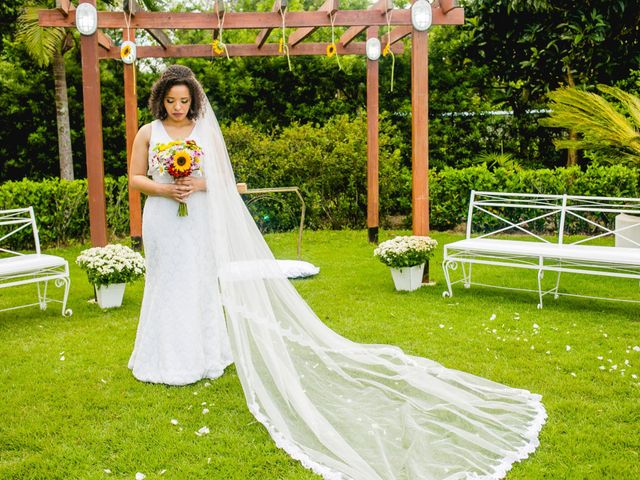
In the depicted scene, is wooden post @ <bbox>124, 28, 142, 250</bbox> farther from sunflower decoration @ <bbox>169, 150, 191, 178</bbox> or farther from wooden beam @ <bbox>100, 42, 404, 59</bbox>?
sunflower decoration @ <bbox>169, 150, 191, 178</bbox>

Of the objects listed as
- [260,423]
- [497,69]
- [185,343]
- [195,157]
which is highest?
[497,69]

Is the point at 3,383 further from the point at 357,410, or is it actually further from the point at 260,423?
the point at 357,410

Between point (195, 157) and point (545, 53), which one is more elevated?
point (545, 53)

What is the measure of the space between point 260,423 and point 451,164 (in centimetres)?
1079

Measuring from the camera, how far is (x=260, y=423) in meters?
3.84

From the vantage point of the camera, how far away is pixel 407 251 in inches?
283

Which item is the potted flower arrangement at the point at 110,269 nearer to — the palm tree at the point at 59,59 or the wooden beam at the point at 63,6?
the wooden beam at the point at 63,6

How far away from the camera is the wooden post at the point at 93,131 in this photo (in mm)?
6984

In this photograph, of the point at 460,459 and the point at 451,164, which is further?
the point at 451,164

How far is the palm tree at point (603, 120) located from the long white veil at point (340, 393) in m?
4.44

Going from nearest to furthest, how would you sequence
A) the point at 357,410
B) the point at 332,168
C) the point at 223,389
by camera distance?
the point at 357,410, the point at 223,389, the point at 332,168

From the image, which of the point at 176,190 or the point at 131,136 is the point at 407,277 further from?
the point at 131,136

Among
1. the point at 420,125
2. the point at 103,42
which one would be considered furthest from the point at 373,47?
the point at 103,42

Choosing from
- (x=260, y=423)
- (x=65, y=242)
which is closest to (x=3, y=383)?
(x=260, y=423)
